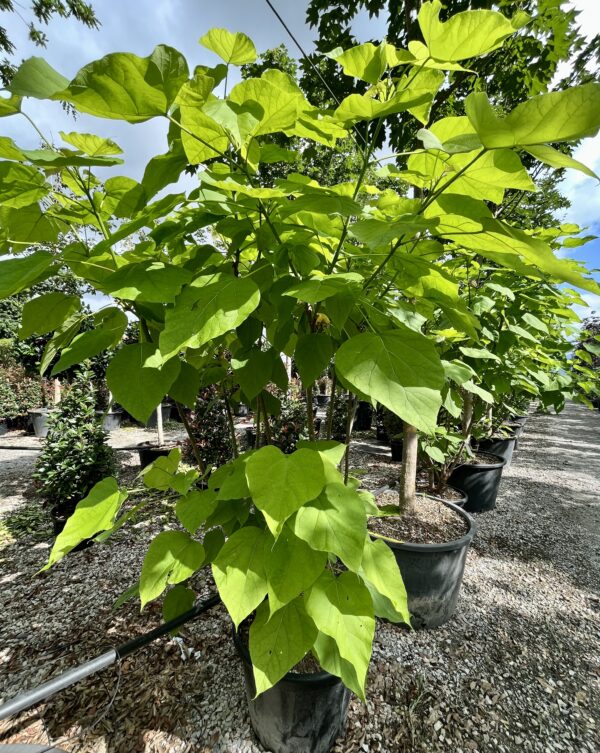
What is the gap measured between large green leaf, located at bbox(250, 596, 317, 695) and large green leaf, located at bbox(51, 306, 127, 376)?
0.66 m

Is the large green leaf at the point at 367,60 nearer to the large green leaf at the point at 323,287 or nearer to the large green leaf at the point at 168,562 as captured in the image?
the large green leaf at the point at 323,287

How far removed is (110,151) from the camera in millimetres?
692

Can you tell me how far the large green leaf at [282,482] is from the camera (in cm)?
57

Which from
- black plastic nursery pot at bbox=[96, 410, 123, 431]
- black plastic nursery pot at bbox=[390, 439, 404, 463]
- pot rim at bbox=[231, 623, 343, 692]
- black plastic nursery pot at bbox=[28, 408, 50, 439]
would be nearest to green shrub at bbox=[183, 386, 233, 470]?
black plastic nursery pot at bbox=[390, 439, 404, 463]

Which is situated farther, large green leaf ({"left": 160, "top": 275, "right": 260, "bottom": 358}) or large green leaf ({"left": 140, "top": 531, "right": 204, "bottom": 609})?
large green leaf ({"left": 140, "top": 531, "right": 204, "bottom": 609})

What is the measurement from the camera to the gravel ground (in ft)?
4.73

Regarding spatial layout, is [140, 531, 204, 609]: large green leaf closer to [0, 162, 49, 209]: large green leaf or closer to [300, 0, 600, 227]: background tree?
[0, 162, 49, 209]: large green leaf

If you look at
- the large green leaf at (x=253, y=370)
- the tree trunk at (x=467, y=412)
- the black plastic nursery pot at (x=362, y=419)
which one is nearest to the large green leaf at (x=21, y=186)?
the large green leaf at (x=253, y=370)

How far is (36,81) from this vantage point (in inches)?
18.0

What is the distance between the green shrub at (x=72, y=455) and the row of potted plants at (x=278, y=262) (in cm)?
282

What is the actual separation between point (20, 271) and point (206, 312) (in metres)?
0.27

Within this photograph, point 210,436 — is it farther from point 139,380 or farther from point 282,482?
point 282,482

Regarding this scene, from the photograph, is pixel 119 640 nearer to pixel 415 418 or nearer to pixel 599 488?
pixel 415 418

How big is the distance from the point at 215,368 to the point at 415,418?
0.71 m
